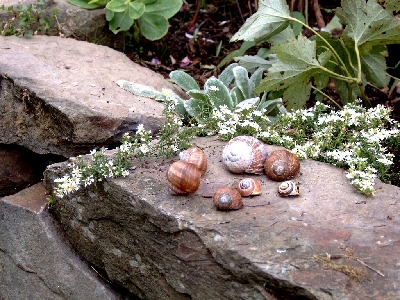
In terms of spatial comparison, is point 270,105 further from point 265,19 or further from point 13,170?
point 13,170

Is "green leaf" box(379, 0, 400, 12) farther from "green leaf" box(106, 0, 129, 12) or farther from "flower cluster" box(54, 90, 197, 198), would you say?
"green leaf" box(106, 0, 129, 12)

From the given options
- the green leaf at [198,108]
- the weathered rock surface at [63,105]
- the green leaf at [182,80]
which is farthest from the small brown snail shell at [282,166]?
the green leaf at [182,80]

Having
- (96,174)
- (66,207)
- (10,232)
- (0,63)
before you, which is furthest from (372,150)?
(0,63)

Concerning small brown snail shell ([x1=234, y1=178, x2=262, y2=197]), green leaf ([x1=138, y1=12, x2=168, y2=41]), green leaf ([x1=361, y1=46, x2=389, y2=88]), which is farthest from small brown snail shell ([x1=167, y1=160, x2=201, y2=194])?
green leaf ([x1=138, y1=12, x2=168, y2=41])

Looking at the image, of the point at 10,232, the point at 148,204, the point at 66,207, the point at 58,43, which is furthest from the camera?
the point at 58,43

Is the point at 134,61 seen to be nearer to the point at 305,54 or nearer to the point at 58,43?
the point at 58,43

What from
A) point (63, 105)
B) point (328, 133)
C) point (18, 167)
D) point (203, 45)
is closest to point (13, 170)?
point (18, 167)

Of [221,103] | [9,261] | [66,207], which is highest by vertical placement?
[221,103]

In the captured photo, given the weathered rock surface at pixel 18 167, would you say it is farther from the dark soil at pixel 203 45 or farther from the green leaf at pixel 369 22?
the green leaf at pixel 369 22

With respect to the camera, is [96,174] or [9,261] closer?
[96,174]
